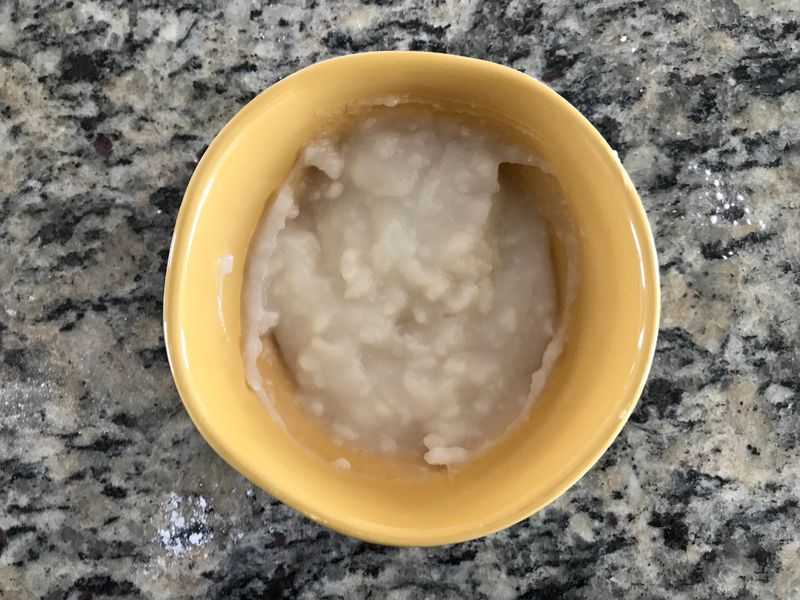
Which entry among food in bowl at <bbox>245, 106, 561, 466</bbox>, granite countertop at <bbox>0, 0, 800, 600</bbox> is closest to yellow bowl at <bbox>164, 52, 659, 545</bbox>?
food in bowl at <bbox>245, 106, 561, 466</bbox>

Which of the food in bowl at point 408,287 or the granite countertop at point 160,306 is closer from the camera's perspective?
the food in bowl at point 408,287

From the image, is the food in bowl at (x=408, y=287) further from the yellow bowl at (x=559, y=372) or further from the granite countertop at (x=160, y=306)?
the granite countertop at (x=160, y=306)

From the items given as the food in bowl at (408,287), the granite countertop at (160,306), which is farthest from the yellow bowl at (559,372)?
the granite countertop at (160,306)

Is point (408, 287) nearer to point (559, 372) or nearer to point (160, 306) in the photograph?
point (559, 372)

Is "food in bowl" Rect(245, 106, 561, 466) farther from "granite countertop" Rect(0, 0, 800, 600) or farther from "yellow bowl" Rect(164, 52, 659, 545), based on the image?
"granite countertop" Rect(0, 0, 800, 600)

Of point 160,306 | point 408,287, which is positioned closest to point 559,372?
point 408,287

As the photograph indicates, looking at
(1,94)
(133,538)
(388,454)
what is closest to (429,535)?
(388,454)
